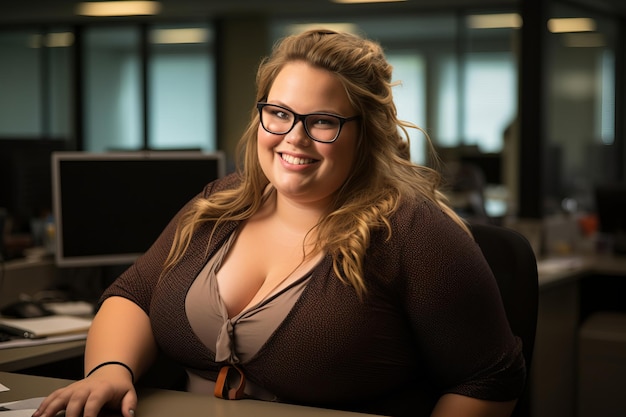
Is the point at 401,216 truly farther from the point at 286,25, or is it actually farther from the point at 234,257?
the point at 286,25

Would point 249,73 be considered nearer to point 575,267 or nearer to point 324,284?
point 575,267

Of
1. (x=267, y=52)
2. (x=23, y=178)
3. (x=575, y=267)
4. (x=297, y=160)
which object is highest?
(x=267, y=52)

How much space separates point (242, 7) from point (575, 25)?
10.7 ft

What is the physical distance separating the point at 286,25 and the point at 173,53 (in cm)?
142

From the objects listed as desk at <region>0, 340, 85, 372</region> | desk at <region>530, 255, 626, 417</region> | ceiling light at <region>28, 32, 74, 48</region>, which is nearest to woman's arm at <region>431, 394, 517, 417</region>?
desk at <region>0, 340, 85, 372</region>

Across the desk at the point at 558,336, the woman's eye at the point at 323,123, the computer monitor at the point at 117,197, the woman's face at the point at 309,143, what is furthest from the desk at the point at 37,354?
the desk at the point at 558,336

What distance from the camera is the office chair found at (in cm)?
184

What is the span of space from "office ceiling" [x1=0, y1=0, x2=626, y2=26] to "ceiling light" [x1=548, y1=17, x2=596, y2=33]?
396 millimetres

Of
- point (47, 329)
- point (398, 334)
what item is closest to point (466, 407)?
point (398, 334)

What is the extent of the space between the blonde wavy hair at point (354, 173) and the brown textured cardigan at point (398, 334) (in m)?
0.04

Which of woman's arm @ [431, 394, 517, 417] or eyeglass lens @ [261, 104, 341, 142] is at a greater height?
eyeglass lens @ [261, 104, 341, 142]

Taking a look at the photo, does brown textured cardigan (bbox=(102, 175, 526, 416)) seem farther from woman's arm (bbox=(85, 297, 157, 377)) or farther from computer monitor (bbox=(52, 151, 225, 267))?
computer monitor (bbox=(52, 151, 225, 267))

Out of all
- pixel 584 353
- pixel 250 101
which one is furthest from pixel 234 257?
pixel 250 101

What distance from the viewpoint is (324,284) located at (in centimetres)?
159
